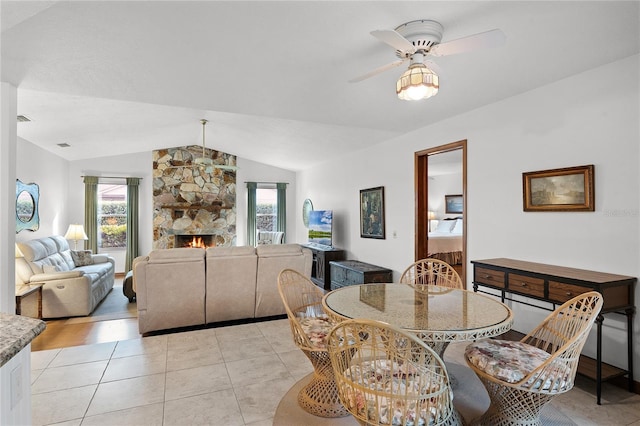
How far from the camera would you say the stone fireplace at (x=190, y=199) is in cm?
818

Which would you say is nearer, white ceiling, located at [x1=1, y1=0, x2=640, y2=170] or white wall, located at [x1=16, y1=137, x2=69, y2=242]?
white ceiling, located at [x1=1, y1=0, x2=640, y2=170]

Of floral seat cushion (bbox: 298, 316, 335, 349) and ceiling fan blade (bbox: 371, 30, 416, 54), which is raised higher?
ceiling fan blade (bbox: 371, 30, 416, 54)

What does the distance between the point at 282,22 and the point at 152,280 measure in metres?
2.85

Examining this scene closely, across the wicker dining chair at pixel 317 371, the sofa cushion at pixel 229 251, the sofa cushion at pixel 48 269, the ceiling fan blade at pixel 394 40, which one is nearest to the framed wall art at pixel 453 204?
the sofa cushion at pixel 229 251

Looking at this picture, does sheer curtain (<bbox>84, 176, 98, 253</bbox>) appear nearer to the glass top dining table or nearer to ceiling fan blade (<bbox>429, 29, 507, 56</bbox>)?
the glass top dining table

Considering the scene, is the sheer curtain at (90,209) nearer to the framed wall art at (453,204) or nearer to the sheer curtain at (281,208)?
the sheer curtain at (281,208)

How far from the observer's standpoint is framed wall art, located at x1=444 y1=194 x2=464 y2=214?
339 inches

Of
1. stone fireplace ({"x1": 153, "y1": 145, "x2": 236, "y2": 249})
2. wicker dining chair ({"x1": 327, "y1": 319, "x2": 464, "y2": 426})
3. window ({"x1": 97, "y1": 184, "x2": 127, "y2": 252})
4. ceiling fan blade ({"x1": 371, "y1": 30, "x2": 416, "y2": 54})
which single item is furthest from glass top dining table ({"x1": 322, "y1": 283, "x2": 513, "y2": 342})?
window ({"x1": 97, "y1": 184, "x2": 127, "y2": 252})

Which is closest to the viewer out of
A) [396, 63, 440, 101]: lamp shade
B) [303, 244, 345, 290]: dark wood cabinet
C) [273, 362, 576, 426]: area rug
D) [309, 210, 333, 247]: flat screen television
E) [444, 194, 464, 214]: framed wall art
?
[396, 63, 440, 101]: lamp shade

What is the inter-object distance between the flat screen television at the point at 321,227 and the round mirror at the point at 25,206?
489 cm

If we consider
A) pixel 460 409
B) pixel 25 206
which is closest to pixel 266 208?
pixel 25 206

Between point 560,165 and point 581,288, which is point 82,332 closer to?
point 581,288

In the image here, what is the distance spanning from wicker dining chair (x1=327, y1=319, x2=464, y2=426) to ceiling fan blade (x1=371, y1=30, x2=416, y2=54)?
1.40 metres

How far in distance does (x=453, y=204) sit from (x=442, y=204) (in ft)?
1.15
